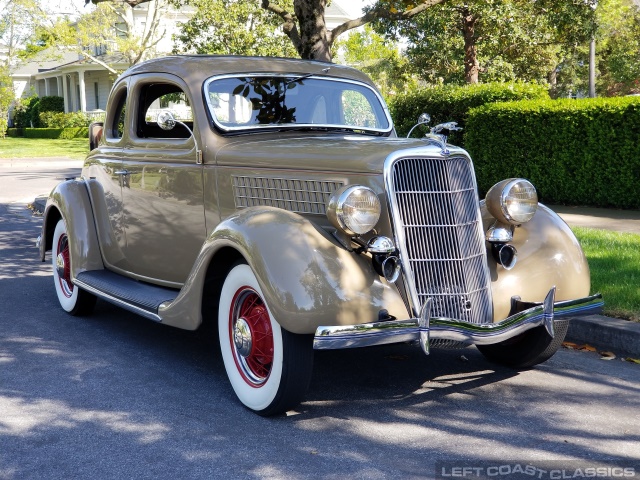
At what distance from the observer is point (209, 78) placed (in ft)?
17.3

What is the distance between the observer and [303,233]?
3.96 m

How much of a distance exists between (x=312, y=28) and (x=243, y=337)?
6701 mm

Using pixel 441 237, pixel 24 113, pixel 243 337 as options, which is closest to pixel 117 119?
pixel 243 337

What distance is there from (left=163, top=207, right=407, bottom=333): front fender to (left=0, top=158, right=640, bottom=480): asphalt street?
23.0 inches

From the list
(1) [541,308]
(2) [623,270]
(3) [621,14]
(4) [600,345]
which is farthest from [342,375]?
(3) [621,14]

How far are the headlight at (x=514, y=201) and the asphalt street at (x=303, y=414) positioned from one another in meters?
0.98

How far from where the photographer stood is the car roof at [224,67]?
17.5 feet

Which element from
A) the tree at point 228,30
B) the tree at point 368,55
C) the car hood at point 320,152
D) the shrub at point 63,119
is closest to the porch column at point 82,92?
the shrub at point 63,119

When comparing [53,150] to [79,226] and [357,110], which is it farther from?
[357,110]

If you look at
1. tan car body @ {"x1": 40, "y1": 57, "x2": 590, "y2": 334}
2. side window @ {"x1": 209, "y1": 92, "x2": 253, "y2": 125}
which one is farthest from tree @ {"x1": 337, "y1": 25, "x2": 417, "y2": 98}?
side window @ {"x1": 209, "y1": 92, "x2": 253, "y2": 125}

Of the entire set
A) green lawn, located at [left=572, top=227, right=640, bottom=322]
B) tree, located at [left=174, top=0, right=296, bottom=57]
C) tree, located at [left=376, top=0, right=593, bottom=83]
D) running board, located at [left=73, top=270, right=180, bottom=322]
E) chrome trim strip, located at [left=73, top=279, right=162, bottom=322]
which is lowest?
green lawn, located at [left=572, top=227, right=640, bottom=322]

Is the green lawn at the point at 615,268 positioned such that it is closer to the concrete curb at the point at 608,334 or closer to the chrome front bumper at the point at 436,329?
the concrete curb at the point at 608,334

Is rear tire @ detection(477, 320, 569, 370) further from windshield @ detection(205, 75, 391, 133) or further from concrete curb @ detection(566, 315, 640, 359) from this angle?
windshield @ detection(205, 75, 391, 133)

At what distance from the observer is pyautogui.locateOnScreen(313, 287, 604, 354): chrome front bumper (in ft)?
12.1
